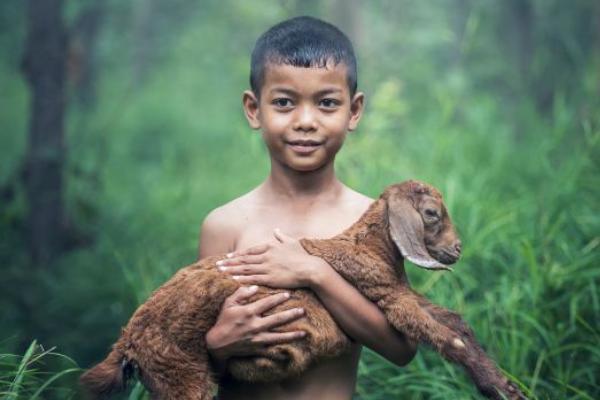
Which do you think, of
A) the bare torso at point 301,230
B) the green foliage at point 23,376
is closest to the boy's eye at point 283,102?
the bare torso at point 301,230

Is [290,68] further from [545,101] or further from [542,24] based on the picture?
[542,24]

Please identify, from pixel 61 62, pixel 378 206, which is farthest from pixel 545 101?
pixel 378 206

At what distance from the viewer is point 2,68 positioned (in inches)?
642

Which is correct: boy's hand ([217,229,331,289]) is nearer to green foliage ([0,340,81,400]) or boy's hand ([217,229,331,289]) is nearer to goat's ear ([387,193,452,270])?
goat's ear ([387,193,452,270])

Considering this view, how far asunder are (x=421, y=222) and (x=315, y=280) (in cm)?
48

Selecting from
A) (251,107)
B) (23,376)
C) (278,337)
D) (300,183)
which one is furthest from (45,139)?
(278,337)

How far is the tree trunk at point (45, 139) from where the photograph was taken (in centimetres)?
630

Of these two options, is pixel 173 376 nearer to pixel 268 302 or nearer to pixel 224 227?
pixel 268 302

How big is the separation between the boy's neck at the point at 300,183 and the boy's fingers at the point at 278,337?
2.13 feet

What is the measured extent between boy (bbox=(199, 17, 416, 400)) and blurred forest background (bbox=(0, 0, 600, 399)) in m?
0.83

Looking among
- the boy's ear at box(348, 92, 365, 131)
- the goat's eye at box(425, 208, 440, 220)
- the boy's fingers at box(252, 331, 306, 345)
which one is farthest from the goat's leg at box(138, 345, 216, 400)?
the boy's ear at box(348, 92, 365, 131)

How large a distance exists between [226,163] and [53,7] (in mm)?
3906

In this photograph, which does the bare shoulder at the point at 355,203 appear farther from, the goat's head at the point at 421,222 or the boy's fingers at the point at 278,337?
the boy's fingers at the point at 278,337

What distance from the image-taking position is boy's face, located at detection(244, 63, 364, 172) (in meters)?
2.74
